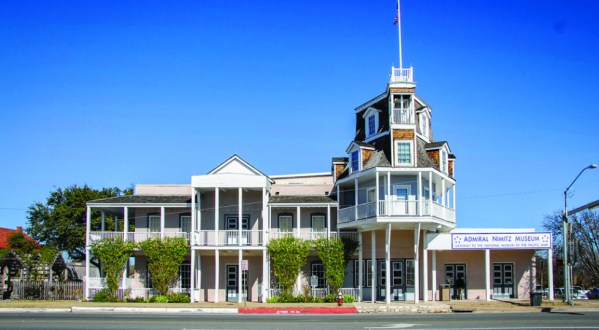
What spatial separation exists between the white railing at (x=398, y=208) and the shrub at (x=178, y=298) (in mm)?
11958

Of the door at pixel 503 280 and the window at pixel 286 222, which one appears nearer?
the door at pixel 503 280

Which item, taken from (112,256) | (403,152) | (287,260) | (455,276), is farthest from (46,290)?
(455,276)

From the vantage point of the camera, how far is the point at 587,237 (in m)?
53.0

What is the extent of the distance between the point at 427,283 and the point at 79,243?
117 feet

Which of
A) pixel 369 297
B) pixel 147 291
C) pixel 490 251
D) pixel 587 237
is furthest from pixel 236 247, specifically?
pixel 587 237

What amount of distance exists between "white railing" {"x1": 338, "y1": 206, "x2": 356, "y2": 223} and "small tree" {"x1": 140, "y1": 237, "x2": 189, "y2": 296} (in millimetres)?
9344

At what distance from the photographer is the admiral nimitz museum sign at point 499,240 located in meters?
30.7

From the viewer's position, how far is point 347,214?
1238 inches

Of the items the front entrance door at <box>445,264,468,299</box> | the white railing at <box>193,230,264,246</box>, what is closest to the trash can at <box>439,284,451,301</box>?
the front entrance door at <box>445,264,468,299</box>

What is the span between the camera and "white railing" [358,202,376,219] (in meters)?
29.3

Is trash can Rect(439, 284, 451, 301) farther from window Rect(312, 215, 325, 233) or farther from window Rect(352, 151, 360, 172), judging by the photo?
window Rect(352, 151, 360, 172)

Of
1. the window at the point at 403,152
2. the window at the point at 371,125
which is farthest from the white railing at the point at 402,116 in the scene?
the window at the point at 371,125

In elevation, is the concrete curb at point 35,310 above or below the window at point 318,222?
below

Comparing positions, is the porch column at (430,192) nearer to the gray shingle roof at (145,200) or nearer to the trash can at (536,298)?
the trash can at (536,298)
